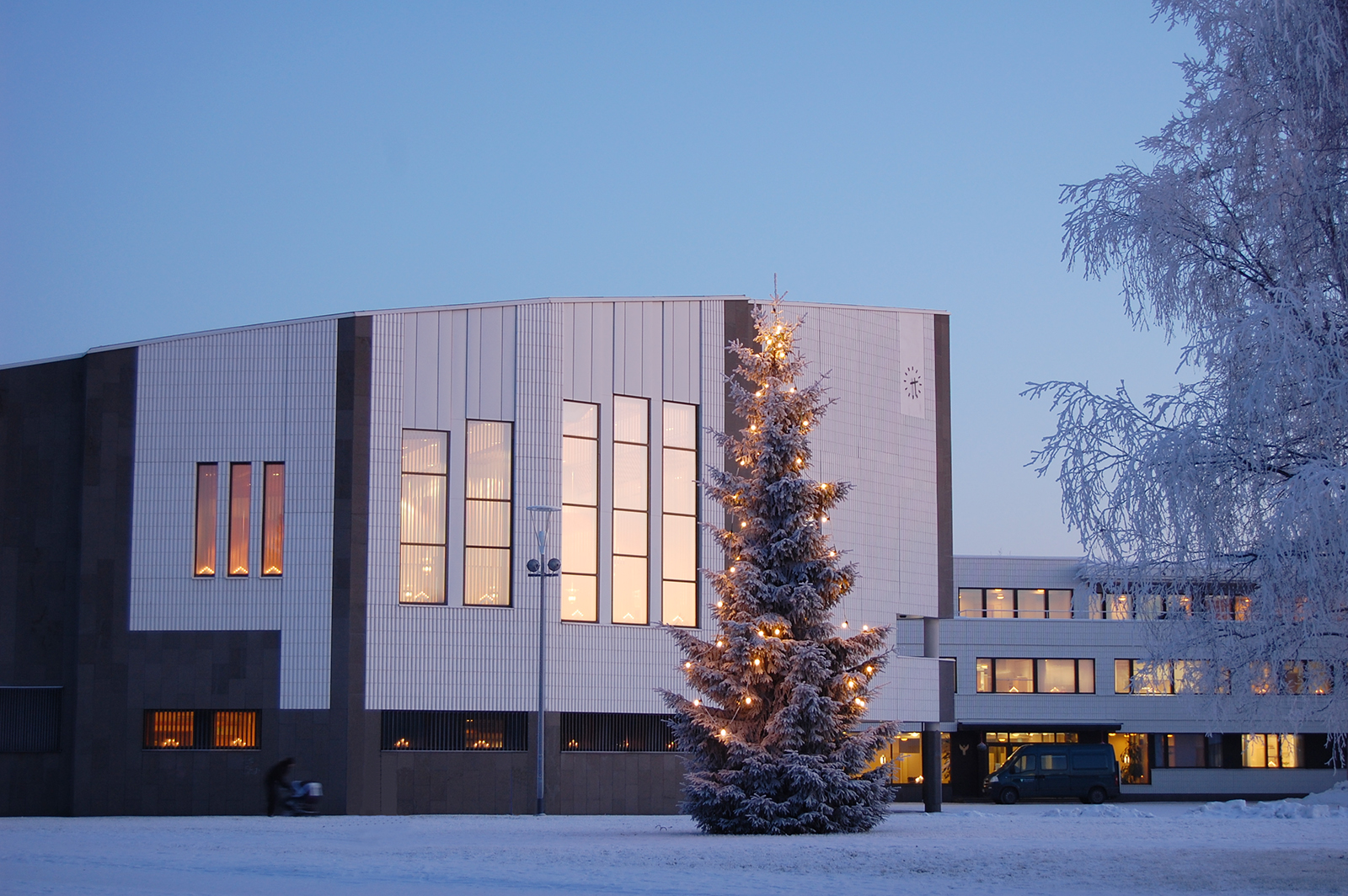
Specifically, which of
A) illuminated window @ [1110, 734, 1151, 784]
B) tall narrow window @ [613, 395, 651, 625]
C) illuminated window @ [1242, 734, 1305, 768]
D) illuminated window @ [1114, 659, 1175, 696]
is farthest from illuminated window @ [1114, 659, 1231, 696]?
illuminated window @ [1242, 734, 1305, 768]

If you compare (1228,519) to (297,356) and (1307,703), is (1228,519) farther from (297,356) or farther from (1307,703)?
(297,356)

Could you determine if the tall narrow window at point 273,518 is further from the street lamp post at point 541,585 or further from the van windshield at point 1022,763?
the van windshield at point 1022,763

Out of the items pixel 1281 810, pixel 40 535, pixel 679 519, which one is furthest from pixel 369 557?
pixel 1281 810

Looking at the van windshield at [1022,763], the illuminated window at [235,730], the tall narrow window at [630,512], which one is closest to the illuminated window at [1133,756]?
the van windshield at [1022,763]

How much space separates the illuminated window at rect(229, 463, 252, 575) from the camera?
37.8 meters

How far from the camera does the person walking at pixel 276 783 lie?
3431cm

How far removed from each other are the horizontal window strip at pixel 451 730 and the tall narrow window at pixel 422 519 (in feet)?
9.74

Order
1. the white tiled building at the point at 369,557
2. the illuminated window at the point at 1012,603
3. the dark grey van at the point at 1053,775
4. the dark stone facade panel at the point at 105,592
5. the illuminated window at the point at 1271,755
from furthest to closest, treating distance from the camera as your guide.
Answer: the illuminated window at the point at 1012,603
the illuminated window at the point at 1271,755
the dark grey van at the point at 1053,775
the white tiled building at the point at 369,557
the dark stone facade panel at the point at 105,592

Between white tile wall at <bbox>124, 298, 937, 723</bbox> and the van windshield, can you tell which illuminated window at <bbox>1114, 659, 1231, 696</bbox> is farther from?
the van windshield

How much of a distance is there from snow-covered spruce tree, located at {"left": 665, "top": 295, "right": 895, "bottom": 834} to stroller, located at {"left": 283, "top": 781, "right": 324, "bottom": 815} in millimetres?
11014

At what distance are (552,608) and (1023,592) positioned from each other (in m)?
34.2

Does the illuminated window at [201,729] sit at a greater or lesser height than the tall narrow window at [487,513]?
lesser

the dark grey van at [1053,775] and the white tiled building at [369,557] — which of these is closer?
the white tiled building at [369,557]

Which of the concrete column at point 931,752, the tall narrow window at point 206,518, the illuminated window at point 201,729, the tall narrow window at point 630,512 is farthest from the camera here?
the concrete column at point 931,752
